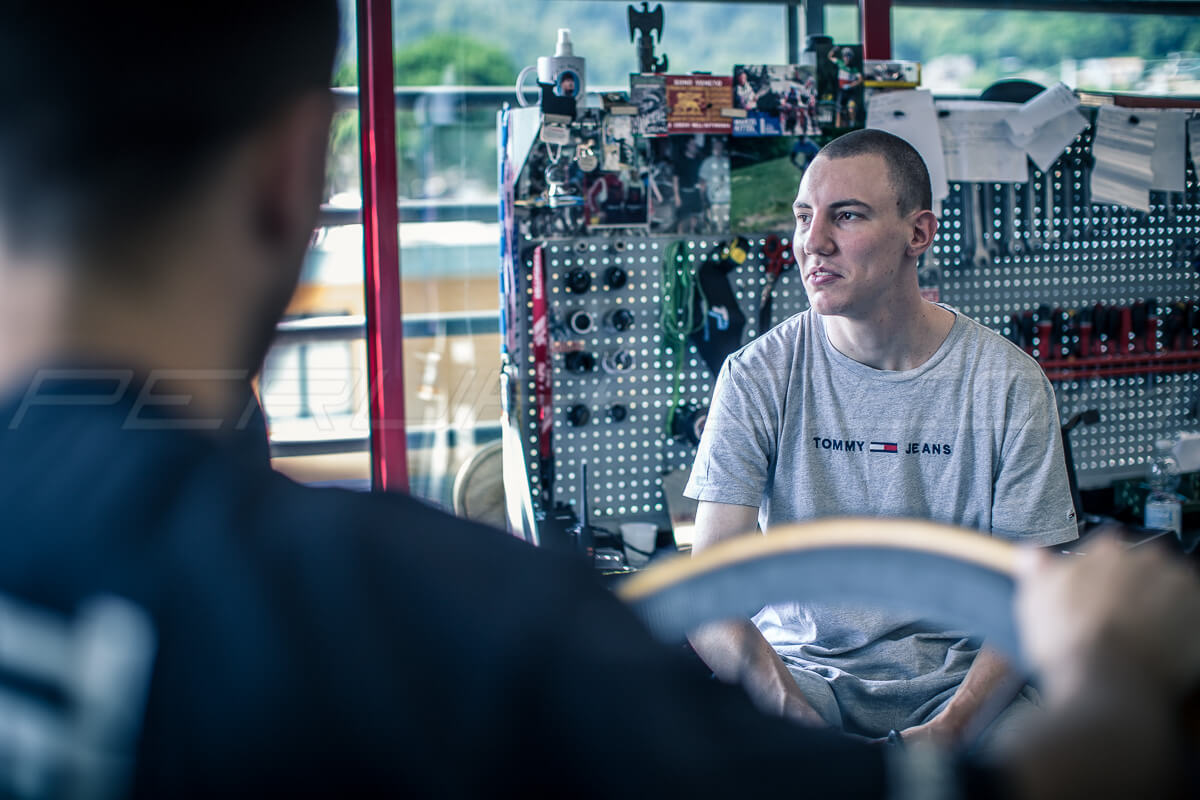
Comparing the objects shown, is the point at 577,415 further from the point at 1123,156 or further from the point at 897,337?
the point at 1123,156

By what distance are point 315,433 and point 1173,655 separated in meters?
3.46

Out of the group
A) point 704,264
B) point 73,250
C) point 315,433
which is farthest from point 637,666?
point 315,433

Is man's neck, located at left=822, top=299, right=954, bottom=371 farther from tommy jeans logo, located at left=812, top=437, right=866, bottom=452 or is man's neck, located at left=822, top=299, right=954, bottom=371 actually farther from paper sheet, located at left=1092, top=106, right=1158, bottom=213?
paper sheet, located at left=1092, top=106, right=1158, bottom=213

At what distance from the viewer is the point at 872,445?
1.67 metres

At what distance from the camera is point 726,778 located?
0.39 meters

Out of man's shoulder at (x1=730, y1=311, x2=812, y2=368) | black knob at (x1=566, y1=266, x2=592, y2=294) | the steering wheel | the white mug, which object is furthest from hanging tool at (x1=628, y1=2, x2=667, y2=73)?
the steering wheel

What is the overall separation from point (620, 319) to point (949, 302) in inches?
40.6

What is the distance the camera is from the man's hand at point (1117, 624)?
1.37 feet

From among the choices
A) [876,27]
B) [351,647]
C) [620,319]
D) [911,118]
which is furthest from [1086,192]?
[351,647]

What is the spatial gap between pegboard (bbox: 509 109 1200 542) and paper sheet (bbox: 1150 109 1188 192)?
2.6 inches

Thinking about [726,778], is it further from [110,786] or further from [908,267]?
[908,267]

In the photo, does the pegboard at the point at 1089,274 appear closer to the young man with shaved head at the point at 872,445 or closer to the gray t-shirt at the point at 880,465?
the young man with shaved head at the point at 872,445

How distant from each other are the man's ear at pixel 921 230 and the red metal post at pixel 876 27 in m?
1.28

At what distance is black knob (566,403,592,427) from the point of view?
2562 millimetres
